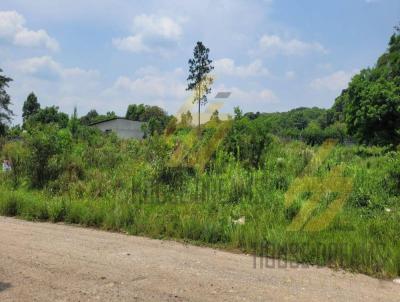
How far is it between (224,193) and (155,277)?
5.37 meters

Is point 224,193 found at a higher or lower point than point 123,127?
lower

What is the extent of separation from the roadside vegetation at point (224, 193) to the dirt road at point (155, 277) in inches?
21.2

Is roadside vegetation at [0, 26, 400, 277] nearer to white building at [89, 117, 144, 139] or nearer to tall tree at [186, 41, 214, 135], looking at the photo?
tall tree at [186, 41, 214, 135]

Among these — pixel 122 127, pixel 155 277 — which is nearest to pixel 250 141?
pixel 155 277

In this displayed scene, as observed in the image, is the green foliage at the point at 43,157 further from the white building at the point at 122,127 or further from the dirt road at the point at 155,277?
the white building at the point at 122,127

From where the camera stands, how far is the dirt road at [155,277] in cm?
491

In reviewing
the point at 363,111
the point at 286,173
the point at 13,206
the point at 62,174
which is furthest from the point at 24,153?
the point at 363,111

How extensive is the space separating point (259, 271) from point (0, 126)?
141ft

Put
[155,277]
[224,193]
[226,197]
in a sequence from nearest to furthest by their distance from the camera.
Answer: [155,277] → [226,197] → [224,193]

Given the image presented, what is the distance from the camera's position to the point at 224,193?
10.8 metres

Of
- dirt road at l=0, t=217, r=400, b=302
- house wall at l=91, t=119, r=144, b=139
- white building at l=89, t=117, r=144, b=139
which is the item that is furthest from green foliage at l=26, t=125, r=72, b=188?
house wall at l=91, t=119, r=144, b=139

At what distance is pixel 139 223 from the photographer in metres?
8.56

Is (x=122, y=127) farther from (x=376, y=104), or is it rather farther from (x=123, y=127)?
(x=376, y=104)

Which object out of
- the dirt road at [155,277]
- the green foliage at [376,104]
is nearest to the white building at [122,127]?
the green foliage at [376,104]
